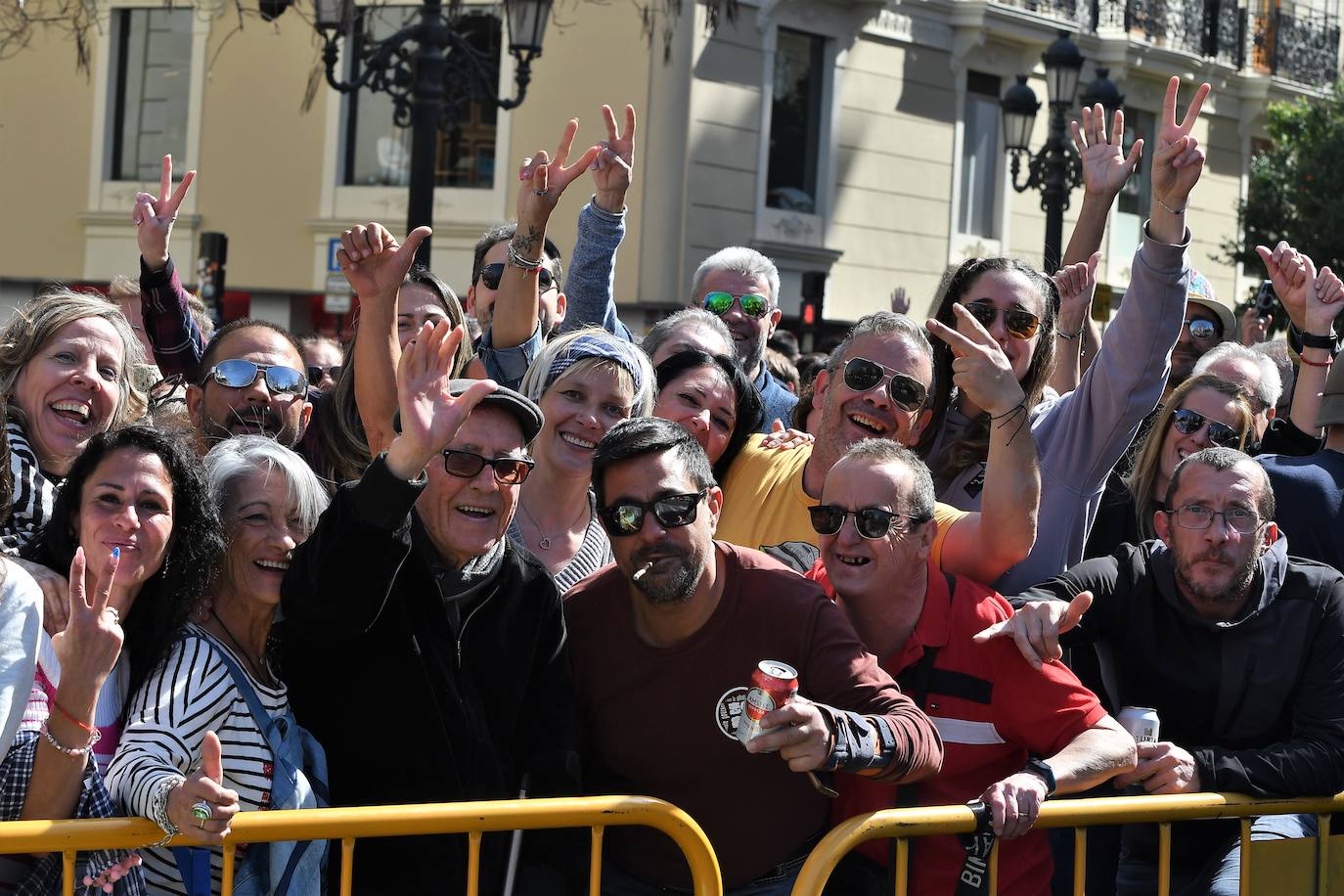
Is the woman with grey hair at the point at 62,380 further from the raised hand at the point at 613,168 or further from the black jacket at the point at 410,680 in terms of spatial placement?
the raised hand at the point at 613,168

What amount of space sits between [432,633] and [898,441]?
5.60ft

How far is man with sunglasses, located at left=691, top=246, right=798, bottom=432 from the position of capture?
6.50 metres

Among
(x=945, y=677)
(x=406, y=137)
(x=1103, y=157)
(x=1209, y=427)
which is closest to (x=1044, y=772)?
(x=945, y=677)

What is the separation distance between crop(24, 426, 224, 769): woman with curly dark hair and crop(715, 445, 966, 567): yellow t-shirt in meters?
1.67

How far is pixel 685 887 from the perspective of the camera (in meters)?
3.80

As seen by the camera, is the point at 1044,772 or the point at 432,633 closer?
the point at 432,633

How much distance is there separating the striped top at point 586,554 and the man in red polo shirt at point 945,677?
718 millimetres

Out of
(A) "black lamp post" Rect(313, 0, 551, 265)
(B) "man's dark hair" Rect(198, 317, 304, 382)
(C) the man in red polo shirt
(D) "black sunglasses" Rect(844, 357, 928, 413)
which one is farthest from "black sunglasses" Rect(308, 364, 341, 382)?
(C) the man in red polo shirt

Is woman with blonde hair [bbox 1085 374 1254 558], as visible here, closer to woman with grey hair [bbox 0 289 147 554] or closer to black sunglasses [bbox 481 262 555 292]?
black sunglasses [bbox 481 262 555 292]

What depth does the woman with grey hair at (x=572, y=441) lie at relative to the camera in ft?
15.0

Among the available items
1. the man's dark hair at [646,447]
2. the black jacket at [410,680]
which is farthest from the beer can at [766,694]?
the man's dark hair at [646,447]

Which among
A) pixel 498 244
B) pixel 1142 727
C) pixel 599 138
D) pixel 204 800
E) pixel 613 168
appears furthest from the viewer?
pixel 599 138

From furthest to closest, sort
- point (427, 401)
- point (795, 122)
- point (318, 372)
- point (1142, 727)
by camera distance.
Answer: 1. point (795, 122)
2. point (318, 372)
3. point (1142, 727)
4. point (427, 401)

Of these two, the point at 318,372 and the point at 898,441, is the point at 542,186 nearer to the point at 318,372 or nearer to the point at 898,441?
the point at 898,441
